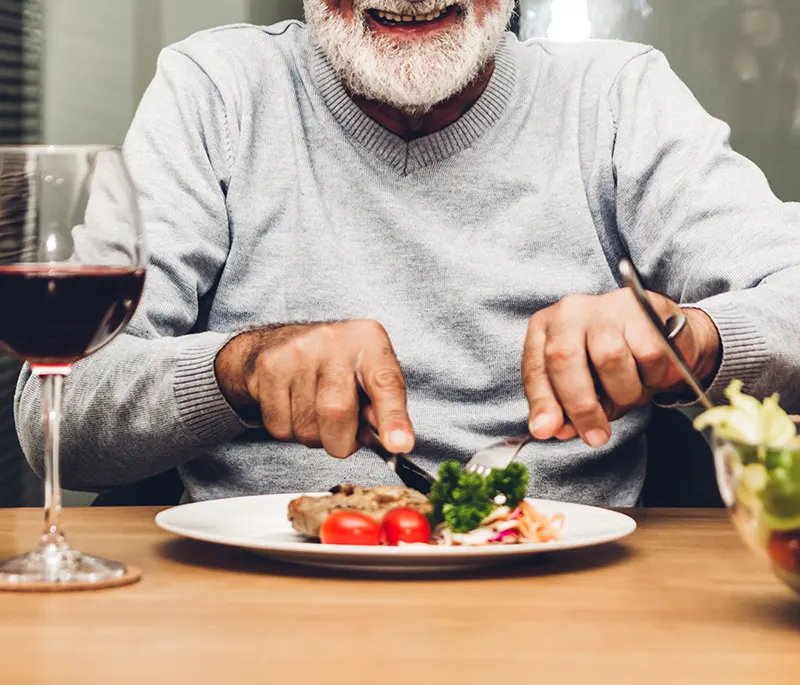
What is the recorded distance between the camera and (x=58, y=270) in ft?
2.56

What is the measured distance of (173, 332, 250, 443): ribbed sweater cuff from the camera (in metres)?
1.19

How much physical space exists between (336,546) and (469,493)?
0.39 ft

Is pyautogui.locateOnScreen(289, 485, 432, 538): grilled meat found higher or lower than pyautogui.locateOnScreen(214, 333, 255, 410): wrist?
lower

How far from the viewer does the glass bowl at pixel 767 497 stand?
0.64 m

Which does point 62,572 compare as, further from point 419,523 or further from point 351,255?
point 351,255

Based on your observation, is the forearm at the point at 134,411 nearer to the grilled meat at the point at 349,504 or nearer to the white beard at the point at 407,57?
the grilled meat at the point at 349,504

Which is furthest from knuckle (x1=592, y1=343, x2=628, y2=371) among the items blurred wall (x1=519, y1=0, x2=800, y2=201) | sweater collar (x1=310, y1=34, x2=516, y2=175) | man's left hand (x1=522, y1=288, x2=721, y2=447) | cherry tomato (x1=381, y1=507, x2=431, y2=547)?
blurred wall (x1=519, y1=0, x2=800, y2=201)

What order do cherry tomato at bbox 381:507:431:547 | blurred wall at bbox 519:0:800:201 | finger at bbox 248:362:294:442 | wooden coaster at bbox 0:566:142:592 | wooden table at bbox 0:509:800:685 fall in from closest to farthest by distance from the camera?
1. wooden table at bbox 0:509:800:685
2. wooden coaster at bbox 0:566:142:592
3. cherry tomato at bbox 381:507:431:547
4. finger at bbox 248:362:294:442
5. blurred wall at bbox 519:0:800:201

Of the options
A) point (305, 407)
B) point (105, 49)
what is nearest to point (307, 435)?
point (305, 407)

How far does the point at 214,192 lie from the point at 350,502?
854mm

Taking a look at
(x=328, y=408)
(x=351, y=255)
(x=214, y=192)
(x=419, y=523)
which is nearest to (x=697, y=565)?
(x=419, y=523)

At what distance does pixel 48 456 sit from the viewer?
0.79m

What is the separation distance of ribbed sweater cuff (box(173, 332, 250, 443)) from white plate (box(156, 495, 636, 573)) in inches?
5.5

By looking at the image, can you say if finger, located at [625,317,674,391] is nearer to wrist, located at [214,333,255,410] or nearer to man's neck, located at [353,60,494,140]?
wrist, located at [214,333,255,410]
